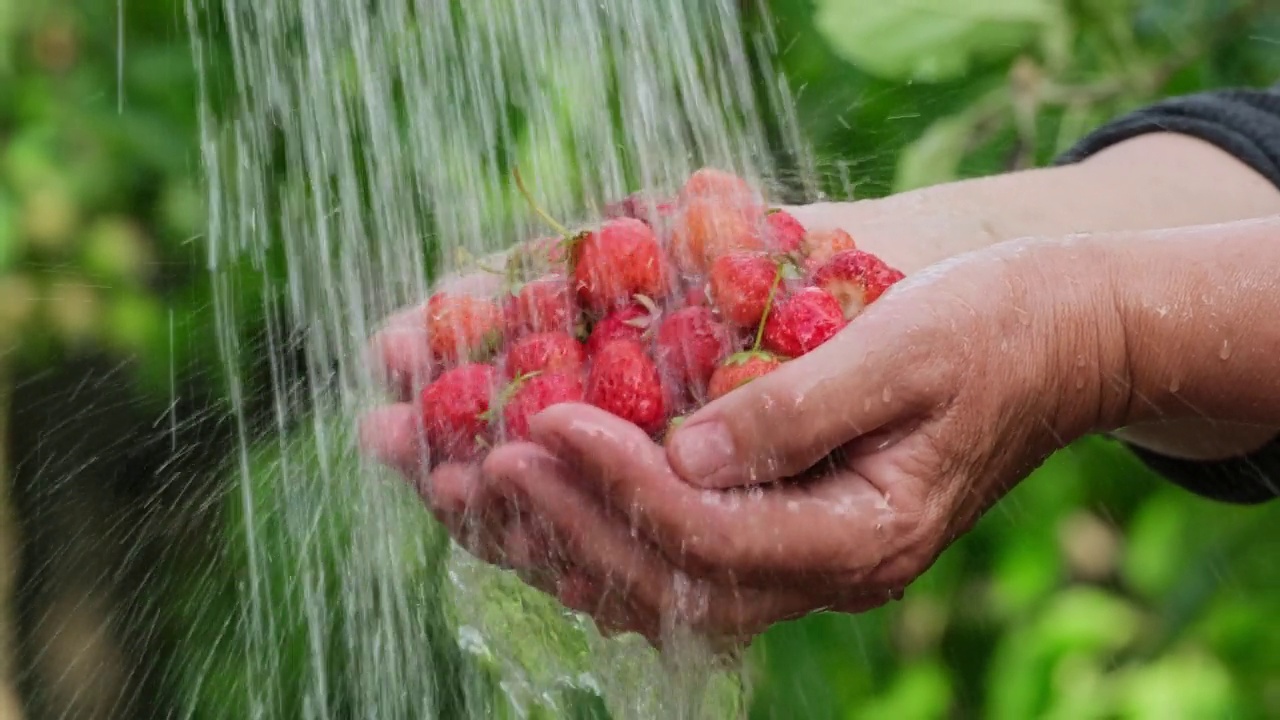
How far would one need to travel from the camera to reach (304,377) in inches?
55.8

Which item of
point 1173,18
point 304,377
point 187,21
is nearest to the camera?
point 1173,18

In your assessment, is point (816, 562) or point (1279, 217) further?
point (1279, 217)

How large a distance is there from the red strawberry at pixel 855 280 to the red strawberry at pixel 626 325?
0.43ft

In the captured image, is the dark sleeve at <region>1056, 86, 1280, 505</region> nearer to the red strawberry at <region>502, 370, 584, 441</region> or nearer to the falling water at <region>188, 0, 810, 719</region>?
the falling water at <region>188, 0, 810, 719</region>

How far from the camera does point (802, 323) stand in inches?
31.1

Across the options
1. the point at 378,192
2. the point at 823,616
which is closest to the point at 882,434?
the point at 823,616

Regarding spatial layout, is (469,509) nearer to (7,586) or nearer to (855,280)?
(855,280)

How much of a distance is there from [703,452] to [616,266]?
233 millimetres

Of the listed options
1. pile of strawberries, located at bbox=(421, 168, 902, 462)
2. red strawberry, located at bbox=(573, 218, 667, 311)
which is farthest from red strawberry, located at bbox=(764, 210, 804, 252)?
red strawberry, located at bbox=(573, 218, 667, 311)

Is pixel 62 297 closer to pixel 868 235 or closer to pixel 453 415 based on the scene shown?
pixel 453 415

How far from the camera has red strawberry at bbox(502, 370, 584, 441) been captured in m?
0.78

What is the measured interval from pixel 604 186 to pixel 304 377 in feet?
1.49

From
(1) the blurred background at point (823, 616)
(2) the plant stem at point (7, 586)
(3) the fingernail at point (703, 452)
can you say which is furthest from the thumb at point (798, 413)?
(2) the plant stem at point (7, 586)

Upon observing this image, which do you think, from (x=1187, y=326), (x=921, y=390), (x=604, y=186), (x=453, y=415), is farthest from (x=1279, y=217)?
(x=604, y=186)
